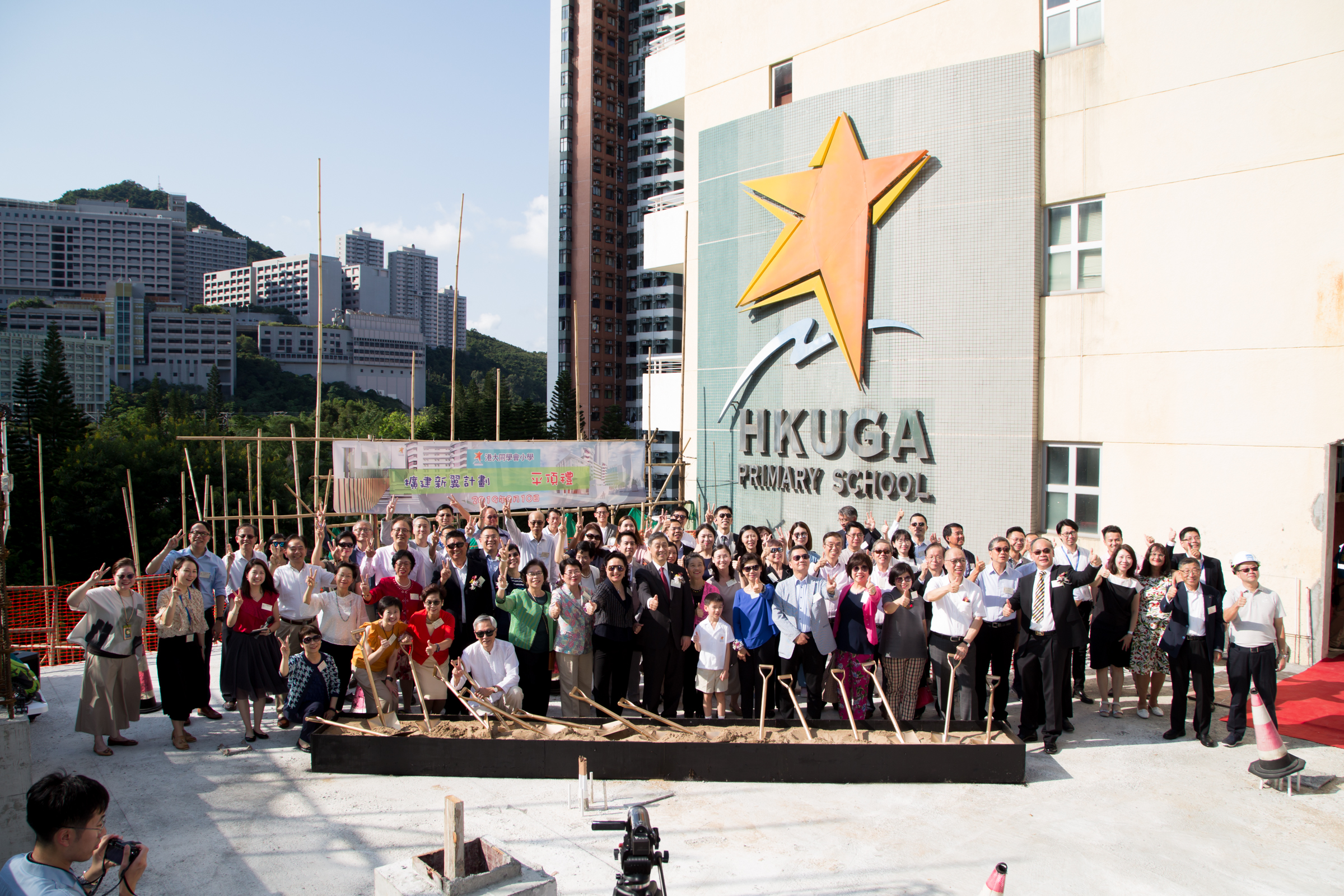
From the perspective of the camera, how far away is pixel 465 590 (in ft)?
23.2

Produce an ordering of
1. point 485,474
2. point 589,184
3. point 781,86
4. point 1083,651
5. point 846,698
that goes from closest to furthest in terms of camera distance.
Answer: point 846,698 < point 1083,651 < point 485,474 < point 781,86 < point 589,184

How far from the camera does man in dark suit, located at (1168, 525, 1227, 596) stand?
21.7ft

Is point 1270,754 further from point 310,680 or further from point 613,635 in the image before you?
point 310,680

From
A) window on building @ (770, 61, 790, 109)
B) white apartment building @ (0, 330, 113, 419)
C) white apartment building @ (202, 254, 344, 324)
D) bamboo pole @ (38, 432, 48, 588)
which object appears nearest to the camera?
bamboo pole @ (38, 432, 48, 588)

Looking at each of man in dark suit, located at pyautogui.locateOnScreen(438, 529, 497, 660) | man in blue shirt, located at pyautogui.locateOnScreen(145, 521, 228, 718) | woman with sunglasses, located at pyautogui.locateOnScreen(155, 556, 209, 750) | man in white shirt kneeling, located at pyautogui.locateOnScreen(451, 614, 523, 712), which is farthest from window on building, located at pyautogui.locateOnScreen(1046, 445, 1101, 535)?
woman with sunglasses, located at pyautogui.locateOnScreen(155, 556, 209, 750)

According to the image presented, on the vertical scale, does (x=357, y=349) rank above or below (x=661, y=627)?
above

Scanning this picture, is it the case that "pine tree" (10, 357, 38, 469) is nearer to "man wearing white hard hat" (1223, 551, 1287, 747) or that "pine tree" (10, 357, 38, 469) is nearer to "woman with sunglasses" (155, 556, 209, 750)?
"woman with sunglasses" (155, 556, 209, 750)

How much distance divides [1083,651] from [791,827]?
390 centimetres

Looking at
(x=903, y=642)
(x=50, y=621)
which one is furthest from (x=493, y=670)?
(x=50, y=621)

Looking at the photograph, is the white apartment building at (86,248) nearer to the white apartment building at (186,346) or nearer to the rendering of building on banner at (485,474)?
the white apartment building at (186,346)

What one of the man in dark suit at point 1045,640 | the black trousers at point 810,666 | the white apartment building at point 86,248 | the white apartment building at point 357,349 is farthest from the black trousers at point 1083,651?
the white apartment building at point 86,248

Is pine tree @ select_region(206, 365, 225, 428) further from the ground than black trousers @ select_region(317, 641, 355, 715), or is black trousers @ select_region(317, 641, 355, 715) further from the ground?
pine tree @ select_region(206, 365, 225, 428)

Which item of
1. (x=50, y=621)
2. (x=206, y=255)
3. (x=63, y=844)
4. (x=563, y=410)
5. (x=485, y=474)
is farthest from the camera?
(x=206, y=255)

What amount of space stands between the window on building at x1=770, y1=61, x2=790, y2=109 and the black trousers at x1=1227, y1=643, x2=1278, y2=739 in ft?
33.7
